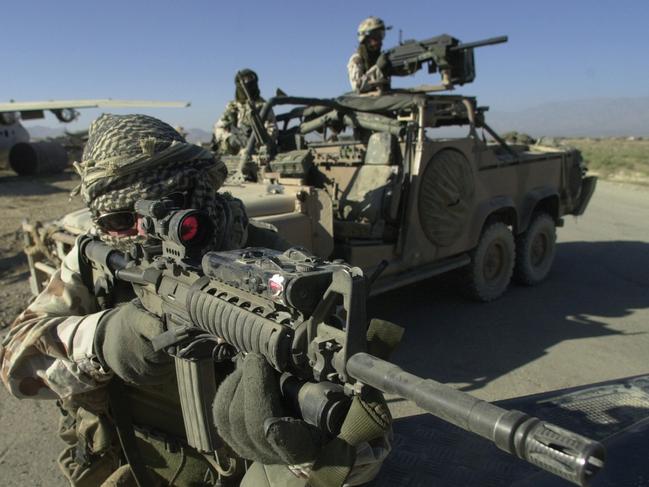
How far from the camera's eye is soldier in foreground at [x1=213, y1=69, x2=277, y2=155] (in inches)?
245

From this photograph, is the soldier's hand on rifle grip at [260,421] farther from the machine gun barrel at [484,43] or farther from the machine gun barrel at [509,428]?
the machine gun barrel at [484,43]

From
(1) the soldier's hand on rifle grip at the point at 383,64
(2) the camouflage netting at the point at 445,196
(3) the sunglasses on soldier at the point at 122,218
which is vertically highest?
(1) the soldier's hand on rifle grip at the point at 383,64

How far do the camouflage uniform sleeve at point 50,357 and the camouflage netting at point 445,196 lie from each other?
375 centimetres

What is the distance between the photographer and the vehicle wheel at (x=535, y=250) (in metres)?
6.39

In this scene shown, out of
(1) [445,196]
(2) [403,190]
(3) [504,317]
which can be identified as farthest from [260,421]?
(3) [504,317]

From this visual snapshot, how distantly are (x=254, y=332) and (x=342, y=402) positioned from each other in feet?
0.90

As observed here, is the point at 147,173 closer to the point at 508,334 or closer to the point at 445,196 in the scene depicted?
the point at 445,196

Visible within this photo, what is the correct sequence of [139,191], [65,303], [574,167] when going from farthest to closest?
[574,167]
[65,303]
[139,191]

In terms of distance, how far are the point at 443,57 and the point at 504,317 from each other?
10.9ft

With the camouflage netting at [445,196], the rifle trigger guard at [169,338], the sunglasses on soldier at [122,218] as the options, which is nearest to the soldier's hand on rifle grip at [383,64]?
the camouflage netting at [445,196]

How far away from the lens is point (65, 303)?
2068 millimetres

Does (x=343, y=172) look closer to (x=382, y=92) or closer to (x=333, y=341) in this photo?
(x=382, y=92)

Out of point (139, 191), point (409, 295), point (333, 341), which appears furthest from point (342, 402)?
point (409, 295)

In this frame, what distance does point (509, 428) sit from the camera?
0.89 m
